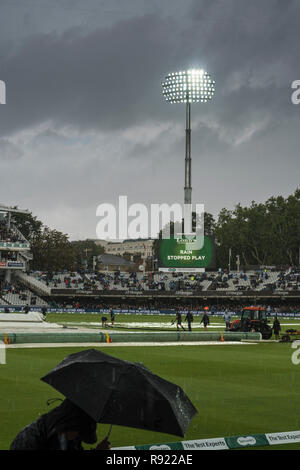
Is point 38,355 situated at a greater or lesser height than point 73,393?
lesser

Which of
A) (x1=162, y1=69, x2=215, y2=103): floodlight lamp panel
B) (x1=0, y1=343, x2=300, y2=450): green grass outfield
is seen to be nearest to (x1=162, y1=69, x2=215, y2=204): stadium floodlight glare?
(x1=162, y1=69, x2=215, y2=103): floodlight lamp panel

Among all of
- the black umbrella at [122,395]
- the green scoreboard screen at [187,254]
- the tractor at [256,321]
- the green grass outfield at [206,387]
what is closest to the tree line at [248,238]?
the green scoreboard screen at [187,254]

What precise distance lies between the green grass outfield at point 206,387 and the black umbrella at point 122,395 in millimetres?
5649

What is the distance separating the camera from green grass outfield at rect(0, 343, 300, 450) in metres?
13.6

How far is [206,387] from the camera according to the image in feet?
64.7

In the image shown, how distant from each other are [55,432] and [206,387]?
14221mm

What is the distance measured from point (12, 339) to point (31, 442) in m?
29.0

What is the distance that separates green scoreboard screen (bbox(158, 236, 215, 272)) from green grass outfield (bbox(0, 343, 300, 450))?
110 feet

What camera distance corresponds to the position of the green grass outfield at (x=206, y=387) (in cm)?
1355

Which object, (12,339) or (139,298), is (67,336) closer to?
(12,339)

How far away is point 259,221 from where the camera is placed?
14912 cm

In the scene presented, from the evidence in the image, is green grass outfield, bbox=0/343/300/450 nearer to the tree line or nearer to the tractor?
the tractor

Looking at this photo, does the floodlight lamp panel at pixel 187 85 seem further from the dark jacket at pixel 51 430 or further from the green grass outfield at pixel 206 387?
the dark jacket at pixel 51 430
